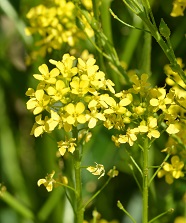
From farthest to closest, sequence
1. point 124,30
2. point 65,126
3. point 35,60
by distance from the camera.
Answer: point 124,30
point 35,60
point 65,126

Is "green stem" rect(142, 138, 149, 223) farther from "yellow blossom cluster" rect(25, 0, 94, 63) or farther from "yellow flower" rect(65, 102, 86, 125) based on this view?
"yellow blossom cluster" rect(25, 0, 94, 63)

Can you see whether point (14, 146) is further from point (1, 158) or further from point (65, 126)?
point (65, 126)

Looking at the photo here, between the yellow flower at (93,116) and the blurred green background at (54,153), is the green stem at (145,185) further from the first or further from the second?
the blurred green background at (54,153)

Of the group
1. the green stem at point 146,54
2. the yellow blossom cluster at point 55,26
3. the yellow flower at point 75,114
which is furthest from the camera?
the yellow blossom cluster at point 55,26

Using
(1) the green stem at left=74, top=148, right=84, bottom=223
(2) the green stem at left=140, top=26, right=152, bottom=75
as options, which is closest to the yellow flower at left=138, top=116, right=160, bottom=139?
(1) the green stem at left=74, top=148, right=84, bottom=223

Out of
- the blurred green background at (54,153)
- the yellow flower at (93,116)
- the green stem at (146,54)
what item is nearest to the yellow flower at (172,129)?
the yellow flower at (93,116)

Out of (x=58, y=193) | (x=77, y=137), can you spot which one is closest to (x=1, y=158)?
(x=58, y=193)
